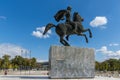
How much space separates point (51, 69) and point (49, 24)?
3.57m

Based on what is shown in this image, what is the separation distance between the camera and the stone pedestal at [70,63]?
Answer: 18781 mm

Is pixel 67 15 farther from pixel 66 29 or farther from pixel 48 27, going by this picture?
pixel 48 27

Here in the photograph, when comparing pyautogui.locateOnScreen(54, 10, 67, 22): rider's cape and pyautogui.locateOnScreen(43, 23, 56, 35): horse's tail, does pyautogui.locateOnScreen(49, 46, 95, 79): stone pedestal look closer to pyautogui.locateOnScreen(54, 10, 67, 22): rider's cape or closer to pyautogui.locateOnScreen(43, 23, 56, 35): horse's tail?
pyautogui.locateOnScreen(43, 23, 56, 35): horse's tail

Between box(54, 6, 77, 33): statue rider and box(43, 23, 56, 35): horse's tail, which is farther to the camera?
box(54, 6, 77, 33): statue rider

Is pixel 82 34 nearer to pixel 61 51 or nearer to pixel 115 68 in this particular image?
pixel 61 51

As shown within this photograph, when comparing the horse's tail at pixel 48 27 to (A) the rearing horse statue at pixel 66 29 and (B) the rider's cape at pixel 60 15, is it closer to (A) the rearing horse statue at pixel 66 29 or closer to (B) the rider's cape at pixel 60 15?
(A) the rearing horse statue at pixel 66 29

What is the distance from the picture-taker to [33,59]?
11456 cm

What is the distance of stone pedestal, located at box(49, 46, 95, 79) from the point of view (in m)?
18.8

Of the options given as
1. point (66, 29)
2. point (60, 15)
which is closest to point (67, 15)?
point (60, 15)

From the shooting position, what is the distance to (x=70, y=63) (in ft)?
62.7

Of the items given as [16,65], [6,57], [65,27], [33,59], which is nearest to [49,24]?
[65,27]

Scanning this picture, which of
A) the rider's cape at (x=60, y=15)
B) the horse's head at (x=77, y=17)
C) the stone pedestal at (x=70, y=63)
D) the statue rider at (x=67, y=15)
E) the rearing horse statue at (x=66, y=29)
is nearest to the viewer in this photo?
the stone pedestal at (x=70, y=63)

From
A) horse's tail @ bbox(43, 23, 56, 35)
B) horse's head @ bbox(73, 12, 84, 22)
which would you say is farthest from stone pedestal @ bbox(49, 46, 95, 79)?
horse's head @ bbox(73, 12, 84, 22)

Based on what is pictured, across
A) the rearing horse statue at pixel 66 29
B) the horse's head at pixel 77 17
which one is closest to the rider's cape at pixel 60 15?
the rearing horse statue at pixel 66 29
